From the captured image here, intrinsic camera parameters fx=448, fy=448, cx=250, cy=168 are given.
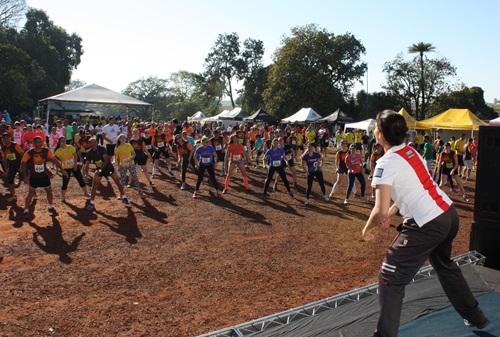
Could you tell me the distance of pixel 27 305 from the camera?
5.41m

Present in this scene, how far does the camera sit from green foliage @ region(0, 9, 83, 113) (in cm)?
3647

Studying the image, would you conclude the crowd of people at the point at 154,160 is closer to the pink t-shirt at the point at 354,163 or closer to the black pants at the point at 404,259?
the pink t-shirt at the point at 354,163

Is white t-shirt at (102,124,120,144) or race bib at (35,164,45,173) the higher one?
white t-shirt at (102,124,120,144)

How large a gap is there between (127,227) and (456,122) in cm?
2047

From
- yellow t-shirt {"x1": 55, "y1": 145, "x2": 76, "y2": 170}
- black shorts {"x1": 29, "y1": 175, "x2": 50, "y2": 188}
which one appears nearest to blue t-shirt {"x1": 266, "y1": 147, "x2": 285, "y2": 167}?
yellow t-shirt {"x1": 55, "y1": 145, "x2": 76, "y2": 170}

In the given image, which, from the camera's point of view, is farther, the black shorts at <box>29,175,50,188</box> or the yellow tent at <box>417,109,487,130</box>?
the yellow tent at <box>417,109,487,130</box>

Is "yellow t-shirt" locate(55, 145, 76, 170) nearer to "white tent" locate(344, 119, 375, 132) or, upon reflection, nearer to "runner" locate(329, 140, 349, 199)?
"runner" locate(329, 140, 349, 199)

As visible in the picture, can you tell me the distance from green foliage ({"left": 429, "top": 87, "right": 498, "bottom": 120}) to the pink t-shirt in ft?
131

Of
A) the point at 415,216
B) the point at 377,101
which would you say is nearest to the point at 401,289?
the point at 415,216

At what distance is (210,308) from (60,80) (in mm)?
52316

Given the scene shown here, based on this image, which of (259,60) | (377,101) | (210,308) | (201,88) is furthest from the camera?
(201,88)

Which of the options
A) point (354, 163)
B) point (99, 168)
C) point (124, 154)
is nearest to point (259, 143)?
point (354, 163)

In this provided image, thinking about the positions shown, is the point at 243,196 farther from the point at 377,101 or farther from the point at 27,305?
the point at 377,101

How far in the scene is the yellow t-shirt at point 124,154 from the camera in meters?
11.4
